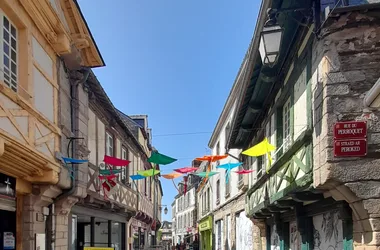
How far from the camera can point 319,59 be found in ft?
16.7

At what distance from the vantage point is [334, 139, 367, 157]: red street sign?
4.75 meters

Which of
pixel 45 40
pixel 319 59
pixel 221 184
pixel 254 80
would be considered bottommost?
pixel 221 184

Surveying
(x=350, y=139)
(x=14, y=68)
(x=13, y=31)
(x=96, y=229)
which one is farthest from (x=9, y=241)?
(x=96, y=229)

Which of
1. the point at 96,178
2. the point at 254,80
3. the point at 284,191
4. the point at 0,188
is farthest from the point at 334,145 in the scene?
the point at 96,178

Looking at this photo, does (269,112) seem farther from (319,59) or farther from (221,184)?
(221,184)

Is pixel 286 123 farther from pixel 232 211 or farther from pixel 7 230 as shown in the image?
→ pixel 232 211

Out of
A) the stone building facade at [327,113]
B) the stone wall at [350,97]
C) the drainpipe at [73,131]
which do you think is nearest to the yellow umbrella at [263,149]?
the stone building facade at [327,113]

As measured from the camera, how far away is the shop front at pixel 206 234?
82.1ft

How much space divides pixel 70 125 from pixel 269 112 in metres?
4.24

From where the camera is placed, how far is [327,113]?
4863 millimetres

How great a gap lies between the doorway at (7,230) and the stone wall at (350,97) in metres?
5.09

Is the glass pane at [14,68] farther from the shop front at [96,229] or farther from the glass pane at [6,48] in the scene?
the shop front at [96,229]

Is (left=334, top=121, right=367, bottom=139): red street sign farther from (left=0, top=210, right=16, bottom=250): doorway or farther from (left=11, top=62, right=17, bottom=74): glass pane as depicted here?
(left=0, top=210, right=16, bottom=250): doorway

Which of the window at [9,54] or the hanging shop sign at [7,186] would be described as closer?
A: the window at [9,54]
